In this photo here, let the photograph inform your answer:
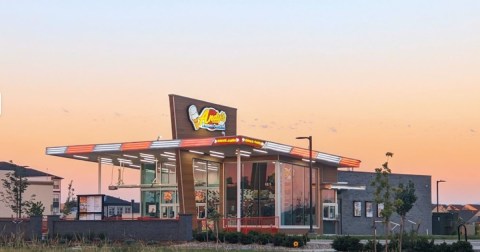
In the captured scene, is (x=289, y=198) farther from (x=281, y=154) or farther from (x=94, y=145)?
(x=94, y=145)

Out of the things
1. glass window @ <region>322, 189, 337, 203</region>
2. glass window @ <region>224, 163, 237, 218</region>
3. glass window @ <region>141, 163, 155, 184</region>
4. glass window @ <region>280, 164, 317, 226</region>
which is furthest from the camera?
glass window @ <region>322, 189, 337, 203</region>

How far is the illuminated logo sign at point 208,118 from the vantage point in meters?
55.2

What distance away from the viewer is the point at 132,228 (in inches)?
1764

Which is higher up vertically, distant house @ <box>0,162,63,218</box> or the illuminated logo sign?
the illuminated logo sign

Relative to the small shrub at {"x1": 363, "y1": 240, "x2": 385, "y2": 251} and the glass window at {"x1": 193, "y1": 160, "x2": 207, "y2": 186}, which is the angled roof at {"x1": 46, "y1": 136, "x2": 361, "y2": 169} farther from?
the small shrub at {"x1": 363, "y1": 240, "x2": 385, "y2": 251}

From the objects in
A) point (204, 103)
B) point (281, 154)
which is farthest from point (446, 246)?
point (204, 103)

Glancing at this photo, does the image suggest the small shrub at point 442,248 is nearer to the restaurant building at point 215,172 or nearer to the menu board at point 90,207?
the restaurant building at point 215,172

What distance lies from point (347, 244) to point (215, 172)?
23161 millimetres

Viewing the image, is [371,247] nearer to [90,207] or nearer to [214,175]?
[90,207]

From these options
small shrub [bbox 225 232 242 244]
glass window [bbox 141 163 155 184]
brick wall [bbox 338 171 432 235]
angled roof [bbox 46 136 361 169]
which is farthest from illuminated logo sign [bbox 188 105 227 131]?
small shrub [bbox 225 232 242 244]

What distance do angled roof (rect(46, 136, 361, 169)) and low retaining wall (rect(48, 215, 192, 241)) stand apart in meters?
6.81

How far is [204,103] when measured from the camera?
56.3 meters

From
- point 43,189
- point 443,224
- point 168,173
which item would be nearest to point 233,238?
point 168,173

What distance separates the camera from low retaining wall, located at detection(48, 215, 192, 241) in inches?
1666
